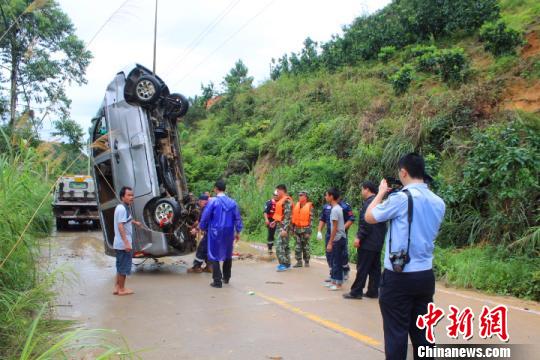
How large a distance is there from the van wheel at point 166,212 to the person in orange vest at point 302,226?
2.45m

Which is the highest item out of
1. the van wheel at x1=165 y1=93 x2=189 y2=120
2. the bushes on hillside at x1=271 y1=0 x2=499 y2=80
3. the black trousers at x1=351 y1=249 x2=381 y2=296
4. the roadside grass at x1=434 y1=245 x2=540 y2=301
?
the bushes on hillside at x1=271 y1=0 x2=499 y2=80

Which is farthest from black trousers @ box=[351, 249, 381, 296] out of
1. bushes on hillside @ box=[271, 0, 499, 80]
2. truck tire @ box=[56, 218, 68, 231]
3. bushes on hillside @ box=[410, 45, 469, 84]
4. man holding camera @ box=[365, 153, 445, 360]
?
truck tire @ box=[56, 218, 68, 231]

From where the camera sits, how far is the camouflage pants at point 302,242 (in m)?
9.91

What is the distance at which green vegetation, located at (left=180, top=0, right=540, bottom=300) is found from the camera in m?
8.59

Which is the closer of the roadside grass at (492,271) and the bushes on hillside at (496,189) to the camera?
the roadside grass at (492,271)

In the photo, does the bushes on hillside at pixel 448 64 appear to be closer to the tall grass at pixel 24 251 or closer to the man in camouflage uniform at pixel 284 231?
the man in camouflage uniform at pixel 284 231

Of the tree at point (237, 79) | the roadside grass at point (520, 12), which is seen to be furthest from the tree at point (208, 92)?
the roadside grass at point (520, 12)

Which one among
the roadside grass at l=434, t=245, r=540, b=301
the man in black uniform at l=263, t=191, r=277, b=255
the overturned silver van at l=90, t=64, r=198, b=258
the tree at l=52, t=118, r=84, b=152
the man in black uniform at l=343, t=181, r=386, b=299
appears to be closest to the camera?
the tree at l=52, t=118, r=84, b=152

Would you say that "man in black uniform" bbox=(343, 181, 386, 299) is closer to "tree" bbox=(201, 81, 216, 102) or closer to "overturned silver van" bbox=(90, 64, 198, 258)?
"overturned silver van" bbox=(90, 64, 198, 258)

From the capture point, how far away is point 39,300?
4941 millimetres

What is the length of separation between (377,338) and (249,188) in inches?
549

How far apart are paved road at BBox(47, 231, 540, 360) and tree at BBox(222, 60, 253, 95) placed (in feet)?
67.4

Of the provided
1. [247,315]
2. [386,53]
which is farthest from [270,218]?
[386,53]

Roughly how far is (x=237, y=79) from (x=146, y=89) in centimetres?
2532
